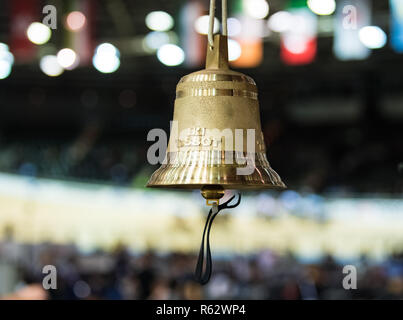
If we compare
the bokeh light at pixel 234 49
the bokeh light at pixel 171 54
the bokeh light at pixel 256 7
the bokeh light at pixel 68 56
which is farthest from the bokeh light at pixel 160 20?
the bokeh light at pixel 256 7

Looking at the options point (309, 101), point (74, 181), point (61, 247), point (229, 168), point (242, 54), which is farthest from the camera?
point (309, 101)

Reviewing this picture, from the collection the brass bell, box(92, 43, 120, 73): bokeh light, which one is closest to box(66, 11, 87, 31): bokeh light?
box(92, 43, 120, 73): bokeh light

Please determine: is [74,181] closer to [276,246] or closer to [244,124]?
[276,246]

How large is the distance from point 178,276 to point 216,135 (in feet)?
28.6

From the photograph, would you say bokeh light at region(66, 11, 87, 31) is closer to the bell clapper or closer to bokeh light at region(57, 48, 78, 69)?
bokeh light at region(57, 48, 78, 69)

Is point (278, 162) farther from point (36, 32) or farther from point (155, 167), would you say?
point (36, 32)

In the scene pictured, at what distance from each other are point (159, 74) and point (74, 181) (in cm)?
317

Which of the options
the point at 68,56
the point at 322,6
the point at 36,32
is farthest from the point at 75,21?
the point at 322,6

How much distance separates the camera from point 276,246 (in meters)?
16.8

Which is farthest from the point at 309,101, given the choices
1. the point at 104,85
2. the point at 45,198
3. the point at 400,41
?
the point at 400,41

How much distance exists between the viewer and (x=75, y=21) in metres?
8.70

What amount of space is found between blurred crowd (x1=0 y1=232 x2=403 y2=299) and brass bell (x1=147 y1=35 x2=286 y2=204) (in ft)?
14.9

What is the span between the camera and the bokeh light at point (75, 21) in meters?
8.63

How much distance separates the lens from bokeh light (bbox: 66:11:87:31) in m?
8.63
